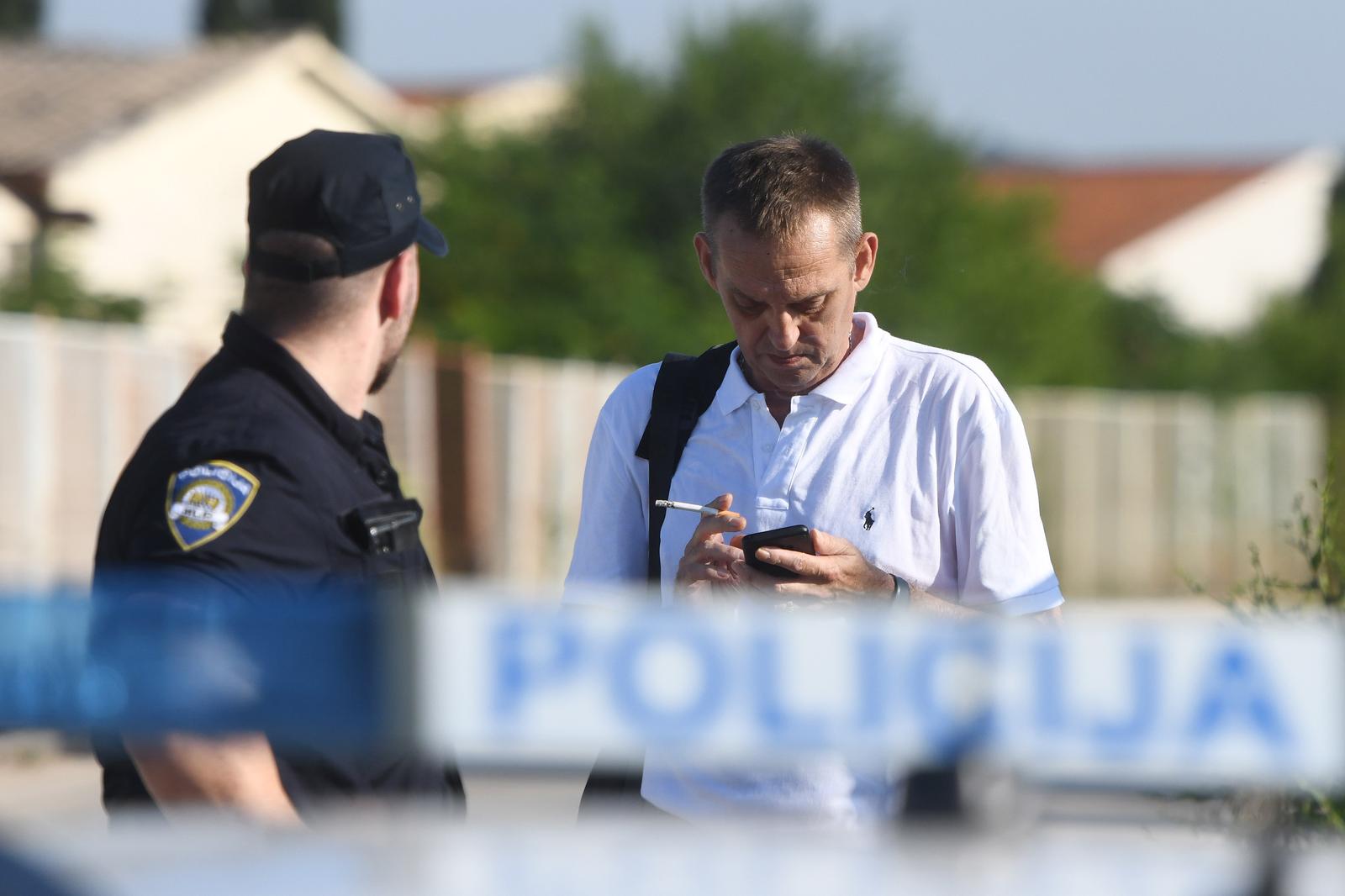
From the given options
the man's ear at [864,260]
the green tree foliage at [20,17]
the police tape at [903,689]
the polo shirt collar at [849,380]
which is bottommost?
the police tape at [903,689]

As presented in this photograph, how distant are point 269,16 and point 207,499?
57.7 meters

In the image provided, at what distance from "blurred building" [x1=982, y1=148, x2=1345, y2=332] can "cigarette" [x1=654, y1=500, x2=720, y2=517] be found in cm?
4451

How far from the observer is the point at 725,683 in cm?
142

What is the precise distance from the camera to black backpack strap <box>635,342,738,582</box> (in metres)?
2.95

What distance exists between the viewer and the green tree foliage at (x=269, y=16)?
55.4 meters

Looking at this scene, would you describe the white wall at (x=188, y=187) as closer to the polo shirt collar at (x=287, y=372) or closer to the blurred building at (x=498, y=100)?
the blurred building at (x=498, y=100)

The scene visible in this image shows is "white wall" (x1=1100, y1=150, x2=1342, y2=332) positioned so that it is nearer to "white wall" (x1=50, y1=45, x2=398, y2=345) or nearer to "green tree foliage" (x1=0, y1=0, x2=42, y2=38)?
"white wall" (x1=50, y1=45, x2=398, y2=345)

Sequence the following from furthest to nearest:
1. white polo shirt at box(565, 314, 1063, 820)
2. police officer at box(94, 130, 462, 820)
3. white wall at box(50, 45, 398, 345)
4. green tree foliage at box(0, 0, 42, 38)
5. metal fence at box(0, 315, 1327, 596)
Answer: green tree foliage at box(0, 0, 42, 38) < white wall at box(50, 45, 398, 345) < metal fence at box(0, 315, 1327, 596) < white polo shirt at box(565, 314, 1063, 820) < police officer at box(94, 130, 462, 820)

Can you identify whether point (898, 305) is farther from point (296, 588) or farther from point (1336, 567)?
point (296, 588)

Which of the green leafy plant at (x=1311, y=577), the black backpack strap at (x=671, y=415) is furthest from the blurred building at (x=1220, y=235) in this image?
the black backpack strap at (x=671, y=415)

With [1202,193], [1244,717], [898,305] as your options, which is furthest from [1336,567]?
[1202,193]

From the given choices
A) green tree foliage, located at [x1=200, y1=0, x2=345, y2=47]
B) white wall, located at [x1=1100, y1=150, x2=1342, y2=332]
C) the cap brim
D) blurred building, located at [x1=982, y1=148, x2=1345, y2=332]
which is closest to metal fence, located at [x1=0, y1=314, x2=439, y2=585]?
the cap brim

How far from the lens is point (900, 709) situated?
1.40m

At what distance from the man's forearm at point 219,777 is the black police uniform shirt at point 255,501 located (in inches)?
4.3
